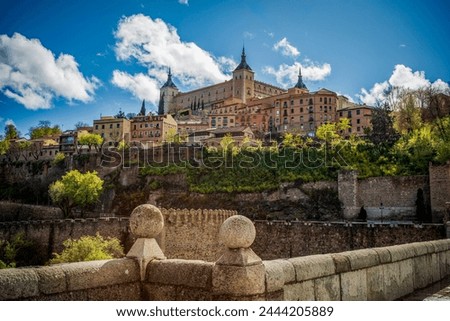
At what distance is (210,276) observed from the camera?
177 inches

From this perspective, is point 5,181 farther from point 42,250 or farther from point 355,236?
point 355,236

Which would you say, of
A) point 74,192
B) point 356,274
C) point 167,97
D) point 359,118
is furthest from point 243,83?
point 356,274

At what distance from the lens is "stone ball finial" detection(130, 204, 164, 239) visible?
17.0ft

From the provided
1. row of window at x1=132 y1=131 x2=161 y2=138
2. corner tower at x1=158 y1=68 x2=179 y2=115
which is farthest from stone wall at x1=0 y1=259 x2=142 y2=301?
corner tower at x1=158 y1=68 x2=179 y2=115

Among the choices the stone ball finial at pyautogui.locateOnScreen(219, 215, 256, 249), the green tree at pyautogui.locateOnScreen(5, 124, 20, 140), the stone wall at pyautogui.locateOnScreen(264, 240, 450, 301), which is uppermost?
the green tree at pyautogui.locateOnScreen(5, 124, 20, 140)

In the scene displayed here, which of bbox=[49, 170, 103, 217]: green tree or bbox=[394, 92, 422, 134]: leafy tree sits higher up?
bbox=[394, 92, 422, 134]: leafy tree

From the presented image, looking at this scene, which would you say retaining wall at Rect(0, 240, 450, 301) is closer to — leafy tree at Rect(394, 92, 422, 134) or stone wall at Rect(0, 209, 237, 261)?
stone wall at Rect(0, 209, 237, 261)

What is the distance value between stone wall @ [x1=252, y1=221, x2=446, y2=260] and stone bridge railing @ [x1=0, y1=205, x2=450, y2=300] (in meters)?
17.4

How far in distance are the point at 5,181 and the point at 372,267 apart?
54.0m

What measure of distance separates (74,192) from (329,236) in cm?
2962

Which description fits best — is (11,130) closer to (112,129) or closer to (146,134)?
(112,129)

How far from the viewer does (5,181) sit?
5231 cm
